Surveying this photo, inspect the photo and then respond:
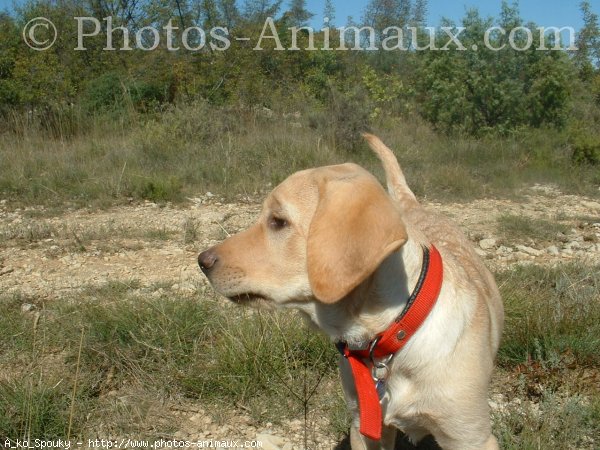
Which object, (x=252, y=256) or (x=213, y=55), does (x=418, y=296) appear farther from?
(x=213, y=55)

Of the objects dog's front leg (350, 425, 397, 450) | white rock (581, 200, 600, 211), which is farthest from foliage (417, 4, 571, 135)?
dog's front leg (350, 425, 397, 450)

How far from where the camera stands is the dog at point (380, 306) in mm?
1957

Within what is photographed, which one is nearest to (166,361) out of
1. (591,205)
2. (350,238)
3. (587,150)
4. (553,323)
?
(350,238)

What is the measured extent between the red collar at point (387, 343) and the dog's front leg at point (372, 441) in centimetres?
36

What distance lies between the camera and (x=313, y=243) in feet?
6.03

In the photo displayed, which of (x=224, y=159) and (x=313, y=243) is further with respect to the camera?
(x=224, y=159)

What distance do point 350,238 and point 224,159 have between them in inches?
253

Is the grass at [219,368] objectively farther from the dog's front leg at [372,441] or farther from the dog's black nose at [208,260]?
the dog's black nose at [208,260]

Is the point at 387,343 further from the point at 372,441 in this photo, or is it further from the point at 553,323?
the point at 553,323

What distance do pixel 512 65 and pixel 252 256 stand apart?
28.6ft

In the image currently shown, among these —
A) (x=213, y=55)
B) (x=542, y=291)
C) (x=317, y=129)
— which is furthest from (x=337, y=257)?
(x=213, y=55)

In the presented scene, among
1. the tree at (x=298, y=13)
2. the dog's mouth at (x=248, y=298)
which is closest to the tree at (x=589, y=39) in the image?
the tree at (x=298, y=13)

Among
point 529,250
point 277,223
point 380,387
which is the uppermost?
point 277,223

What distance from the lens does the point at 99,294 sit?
399 cm
